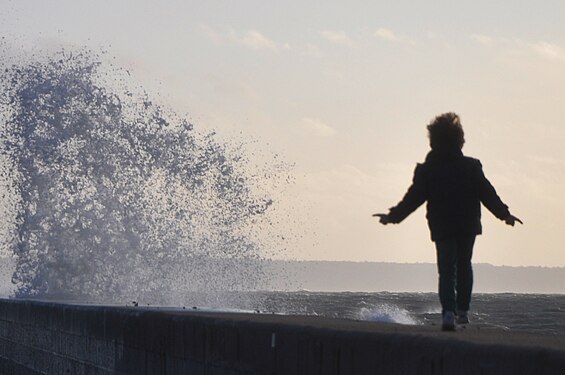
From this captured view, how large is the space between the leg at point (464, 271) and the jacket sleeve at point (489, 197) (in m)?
0.22

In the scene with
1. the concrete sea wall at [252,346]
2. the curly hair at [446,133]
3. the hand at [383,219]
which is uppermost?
the curly hair at [446,133]

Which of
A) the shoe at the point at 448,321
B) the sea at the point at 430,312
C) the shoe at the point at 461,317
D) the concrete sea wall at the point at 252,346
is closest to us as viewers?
the concrete sea wall at the point at 252,346

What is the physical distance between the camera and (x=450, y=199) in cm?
850

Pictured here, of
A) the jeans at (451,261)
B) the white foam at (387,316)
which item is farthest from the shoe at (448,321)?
the white foam at (387,316)

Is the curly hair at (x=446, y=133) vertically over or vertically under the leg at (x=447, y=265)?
over

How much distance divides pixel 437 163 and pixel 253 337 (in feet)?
5.53

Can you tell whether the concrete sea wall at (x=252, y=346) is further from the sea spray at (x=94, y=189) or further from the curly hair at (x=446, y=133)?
the sea spray at (x=94, y=189)

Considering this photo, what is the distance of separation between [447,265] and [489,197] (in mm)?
486

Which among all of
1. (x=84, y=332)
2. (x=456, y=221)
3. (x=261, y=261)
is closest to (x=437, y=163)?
(x=456, y=221)

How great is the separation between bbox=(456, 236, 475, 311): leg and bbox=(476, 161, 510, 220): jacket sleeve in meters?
0.22

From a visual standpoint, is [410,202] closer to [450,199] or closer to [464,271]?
[450,199]

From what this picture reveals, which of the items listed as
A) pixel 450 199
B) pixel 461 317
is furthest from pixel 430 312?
pixel 450 199

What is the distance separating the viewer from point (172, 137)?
41375 millimetres

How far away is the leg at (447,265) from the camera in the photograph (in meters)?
8.50
